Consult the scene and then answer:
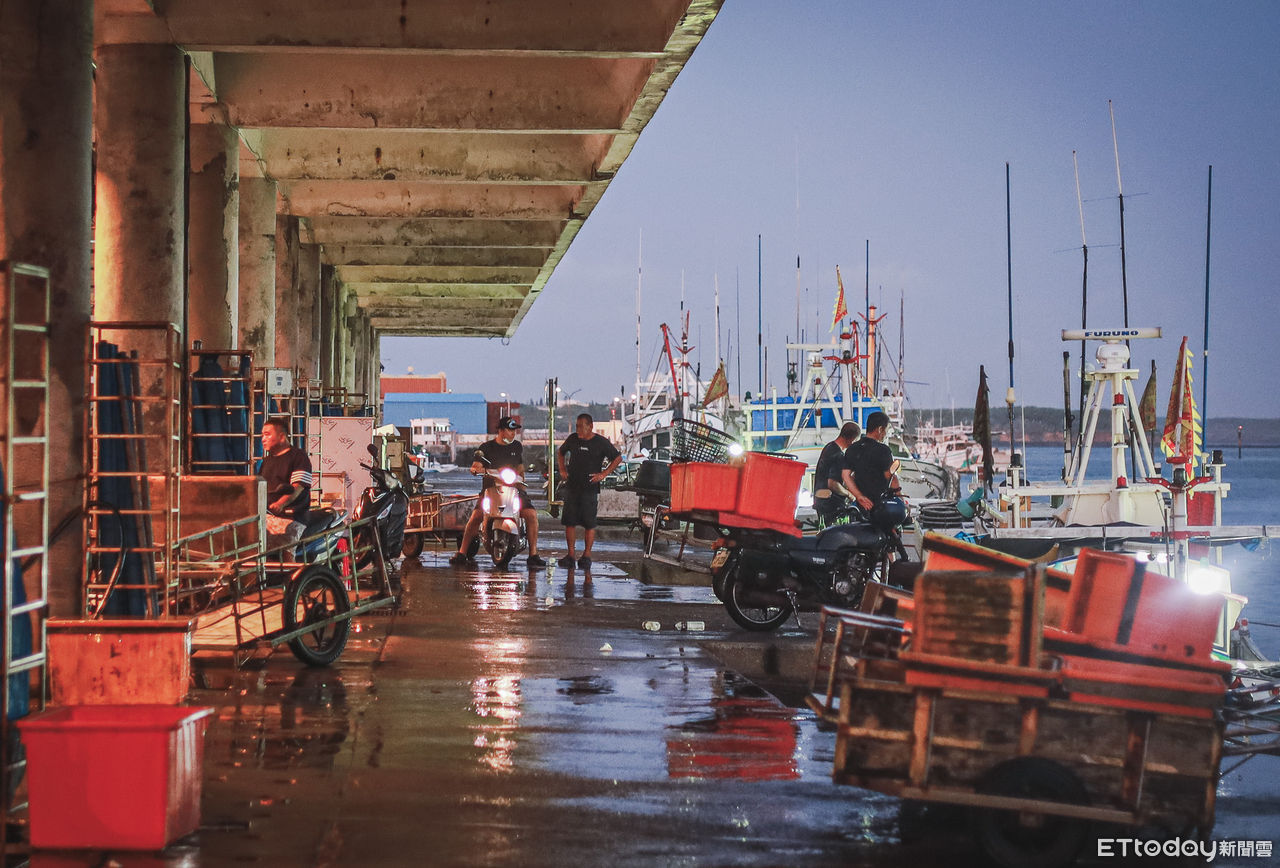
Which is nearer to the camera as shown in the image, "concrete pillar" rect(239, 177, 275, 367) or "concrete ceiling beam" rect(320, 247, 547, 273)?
"concrete pillar" rect(239, 177, 275, 367)

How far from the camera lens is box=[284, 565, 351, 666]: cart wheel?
947cm

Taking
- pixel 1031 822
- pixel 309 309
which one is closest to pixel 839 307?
pixel 309 309

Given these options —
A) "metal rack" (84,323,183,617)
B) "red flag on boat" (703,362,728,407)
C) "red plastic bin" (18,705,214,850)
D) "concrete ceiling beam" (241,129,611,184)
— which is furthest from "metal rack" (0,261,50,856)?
"red flag on boat" (703,362,728,407)

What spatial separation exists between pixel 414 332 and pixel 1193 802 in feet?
139

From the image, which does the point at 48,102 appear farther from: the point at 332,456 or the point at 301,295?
the point at 301,295

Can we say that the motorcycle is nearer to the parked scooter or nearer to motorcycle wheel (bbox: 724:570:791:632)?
the parked scooter

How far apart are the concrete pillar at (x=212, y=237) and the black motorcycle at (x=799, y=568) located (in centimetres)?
669

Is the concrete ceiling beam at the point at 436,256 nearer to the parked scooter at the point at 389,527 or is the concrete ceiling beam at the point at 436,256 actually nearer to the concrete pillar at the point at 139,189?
the parked scooter at the point at 389,527

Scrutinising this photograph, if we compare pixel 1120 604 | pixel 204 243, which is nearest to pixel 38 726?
pixel 1120 604

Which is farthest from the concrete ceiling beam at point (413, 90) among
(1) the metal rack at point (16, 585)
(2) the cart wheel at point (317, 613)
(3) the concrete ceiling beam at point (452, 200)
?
(1) the metal rack at point (16, 585)

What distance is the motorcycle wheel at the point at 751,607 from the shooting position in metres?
11.7

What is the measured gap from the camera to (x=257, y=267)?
18.0 m

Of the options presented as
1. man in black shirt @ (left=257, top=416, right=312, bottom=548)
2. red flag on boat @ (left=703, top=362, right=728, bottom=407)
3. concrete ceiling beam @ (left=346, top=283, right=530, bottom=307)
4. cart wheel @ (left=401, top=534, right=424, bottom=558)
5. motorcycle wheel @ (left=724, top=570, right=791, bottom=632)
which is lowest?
cart wheel @ (left=401, top=534, right=424, bottom=558)

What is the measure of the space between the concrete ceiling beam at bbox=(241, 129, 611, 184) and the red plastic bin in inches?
530
